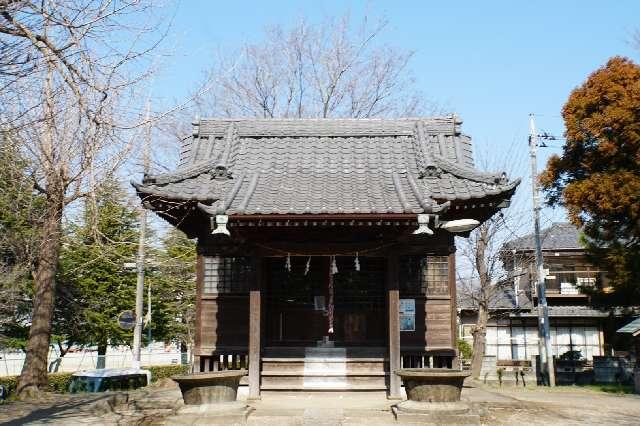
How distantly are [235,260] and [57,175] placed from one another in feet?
12.9

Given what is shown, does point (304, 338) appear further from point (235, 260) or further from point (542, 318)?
point (542, 318)

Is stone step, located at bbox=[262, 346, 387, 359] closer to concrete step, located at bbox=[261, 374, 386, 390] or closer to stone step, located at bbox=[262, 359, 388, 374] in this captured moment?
stone step, located at bbox=[262, 359, 388, 374]

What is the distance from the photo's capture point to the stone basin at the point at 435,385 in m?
10.4

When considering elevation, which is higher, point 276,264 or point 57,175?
point 57,175

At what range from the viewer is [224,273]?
43.2 ft

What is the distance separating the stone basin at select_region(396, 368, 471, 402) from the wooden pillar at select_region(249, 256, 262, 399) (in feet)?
10.00

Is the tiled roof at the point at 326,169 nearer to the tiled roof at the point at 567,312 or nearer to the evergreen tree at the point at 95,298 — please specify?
the evergreen tree at the point at 95,298

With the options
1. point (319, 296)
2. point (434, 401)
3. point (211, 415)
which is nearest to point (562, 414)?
point (434, 401)

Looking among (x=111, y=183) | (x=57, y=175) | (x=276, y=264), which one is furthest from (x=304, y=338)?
(x=57, y=175)

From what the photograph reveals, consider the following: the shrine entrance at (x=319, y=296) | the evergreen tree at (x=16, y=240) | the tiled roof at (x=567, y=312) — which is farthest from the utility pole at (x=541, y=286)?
the evergreen tree at (x=16, y=240)

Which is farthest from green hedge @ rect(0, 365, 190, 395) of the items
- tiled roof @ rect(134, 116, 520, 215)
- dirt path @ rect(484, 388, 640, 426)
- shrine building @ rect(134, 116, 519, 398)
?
dirt path @ rect(484, 388, 640, 426)

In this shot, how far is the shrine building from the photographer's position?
11.8 metres

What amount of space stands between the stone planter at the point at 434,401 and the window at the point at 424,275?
2.62 metres

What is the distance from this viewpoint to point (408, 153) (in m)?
14.4
